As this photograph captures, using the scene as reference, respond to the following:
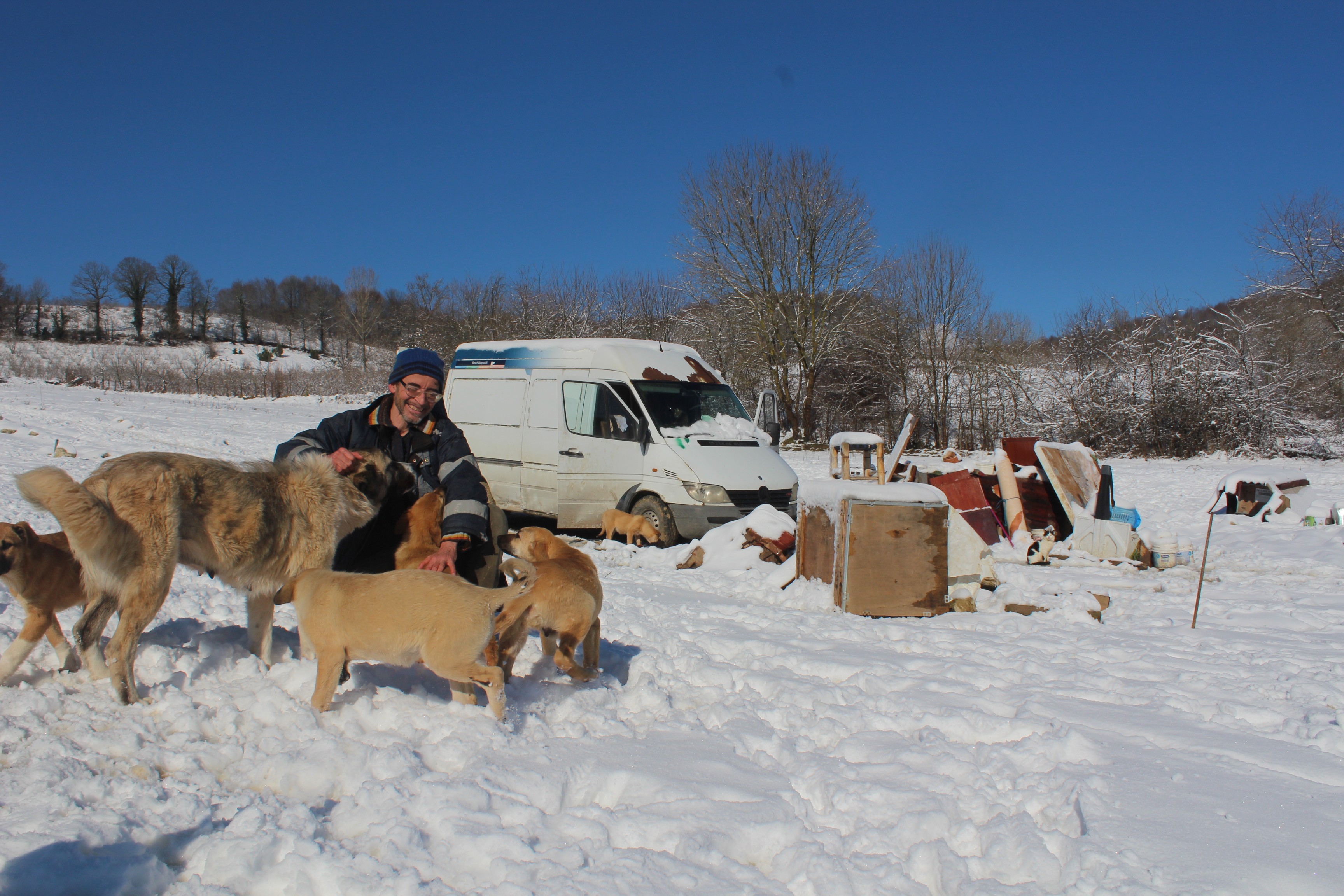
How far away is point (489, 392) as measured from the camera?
36.6 ft

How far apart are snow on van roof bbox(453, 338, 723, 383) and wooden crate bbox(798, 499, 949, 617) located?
15.3 ft

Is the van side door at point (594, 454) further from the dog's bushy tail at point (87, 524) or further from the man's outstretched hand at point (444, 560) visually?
the dog's bushy tail at point (87, 524)

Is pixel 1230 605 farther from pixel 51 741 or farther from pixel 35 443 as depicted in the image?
pixel 35 443

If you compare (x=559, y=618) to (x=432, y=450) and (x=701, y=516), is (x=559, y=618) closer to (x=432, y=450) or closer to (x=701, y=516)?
(x=432, y=450)

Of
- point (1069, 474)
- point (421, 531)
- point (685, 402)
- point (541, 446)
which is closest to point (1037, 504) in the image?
point (1069, 474)

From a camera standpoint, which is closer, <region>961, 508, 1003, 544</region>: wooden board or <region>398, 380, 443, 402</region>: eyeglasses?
<region>398, 380, 443, 402</region>: eyeglasses

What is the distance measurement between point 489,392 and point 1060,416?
68.6 ft

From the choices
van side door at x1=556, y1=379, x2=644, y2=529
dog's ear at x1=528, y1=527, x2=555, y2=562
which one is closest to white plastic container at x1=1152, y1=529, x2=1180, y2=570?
van side door at x1=556, y1=379, x2=644, y2=529

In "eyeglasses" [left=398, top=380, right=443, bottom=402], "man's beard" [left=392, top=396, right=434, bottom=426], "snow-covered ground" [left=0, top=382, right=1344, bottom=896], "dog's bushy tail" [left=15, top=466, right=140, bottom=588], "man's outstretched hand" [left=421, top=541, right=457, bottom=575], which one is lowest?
"snow-covered ground" [left=0, top=382, right=1344, bottom=896]

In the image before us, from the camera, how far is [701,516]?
938 cm

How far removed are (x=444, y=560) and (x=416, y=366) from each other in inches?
51.4

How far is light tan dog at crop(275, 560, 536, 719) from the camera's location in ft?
10.9

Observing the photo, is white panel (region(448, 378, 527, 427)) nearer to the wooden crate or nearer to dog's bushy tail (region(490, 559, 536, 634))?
the wooden crate

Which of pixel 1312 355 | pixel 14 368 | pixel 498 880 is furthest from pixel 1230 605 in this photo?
pixel 14 368
